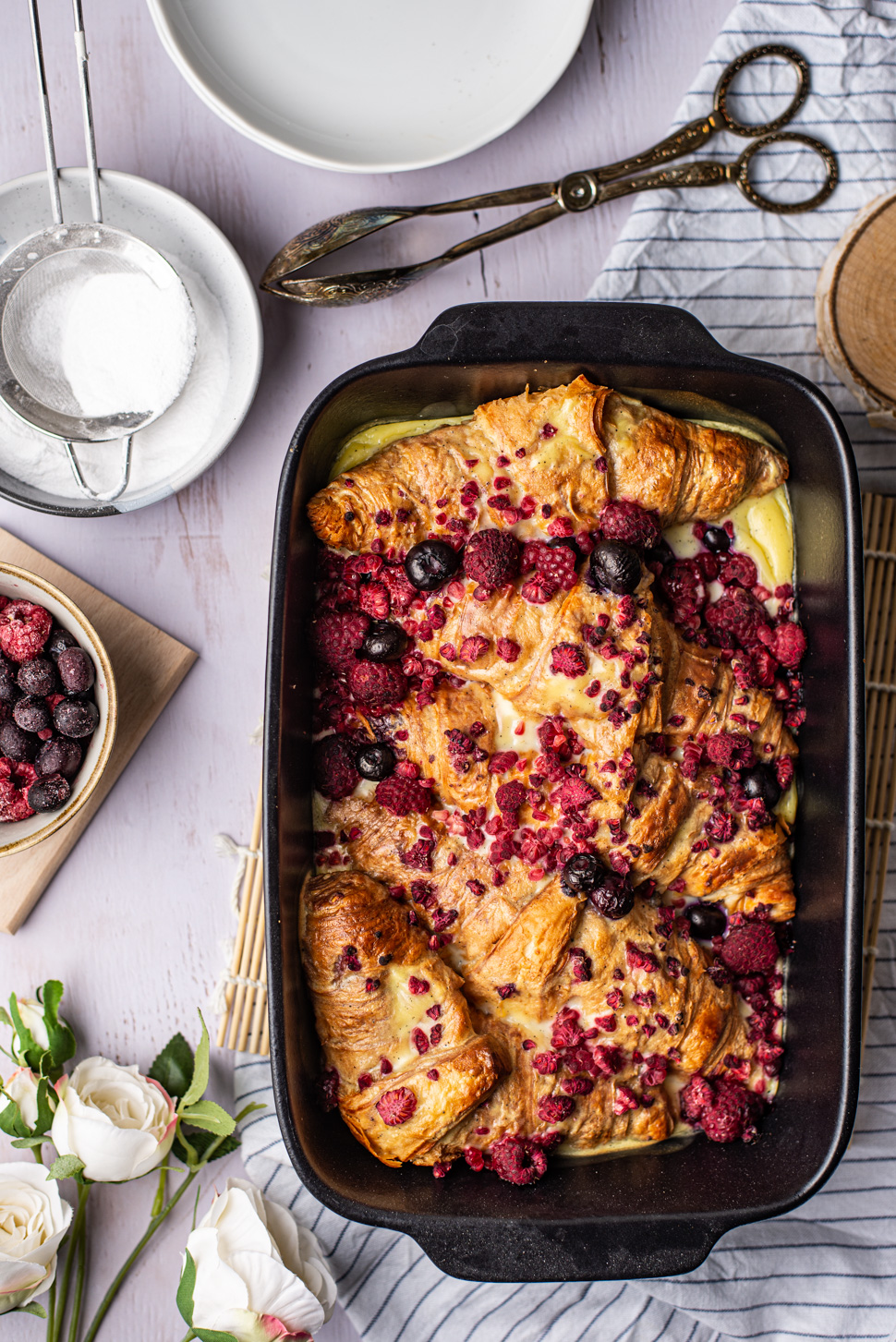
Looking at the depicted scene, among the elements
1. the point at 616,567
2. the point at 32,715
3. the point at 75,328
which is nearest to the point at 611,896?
the point at 616,567

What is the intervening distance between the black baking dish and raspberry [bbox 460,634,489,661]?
42cm

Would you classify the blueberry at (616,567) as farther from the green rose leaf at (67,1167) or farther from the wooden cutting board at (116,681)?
the green rose leaf at (67,1167)

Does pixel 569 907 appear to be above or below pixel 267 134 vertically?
below

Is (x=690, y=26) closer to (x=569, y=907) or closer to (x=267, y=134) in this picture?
(x=267, y=134)

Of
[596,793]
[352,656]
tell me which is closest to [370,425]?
[352,656]

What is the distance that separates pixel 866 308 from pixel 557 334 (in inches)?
44.4

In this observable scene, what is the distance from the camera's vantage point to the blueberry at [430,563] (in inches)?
96.7

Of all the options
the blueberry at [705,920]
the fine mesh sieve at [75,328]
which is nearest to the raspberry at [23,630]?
the fine mesh sieve at [75,328]

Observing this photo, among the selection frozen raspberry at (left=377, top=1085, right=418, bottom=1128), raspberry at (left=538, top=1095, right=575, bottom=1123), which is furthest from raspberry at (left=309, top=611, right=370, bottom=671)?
raspberry at (left=538, top=1095, right=575, bottom=1123)

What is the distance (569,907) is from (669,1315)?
140 centimetres

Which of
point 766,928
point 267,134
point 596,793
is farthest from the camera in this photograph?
point 267,134

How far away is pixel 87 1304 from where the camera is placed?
2996 millimetres

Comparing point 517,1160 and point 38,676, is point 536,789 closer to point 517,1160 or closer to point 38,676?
point 517,1160

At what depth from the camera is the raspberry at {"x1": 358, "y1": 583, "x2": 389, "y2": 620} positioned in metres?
2.53
